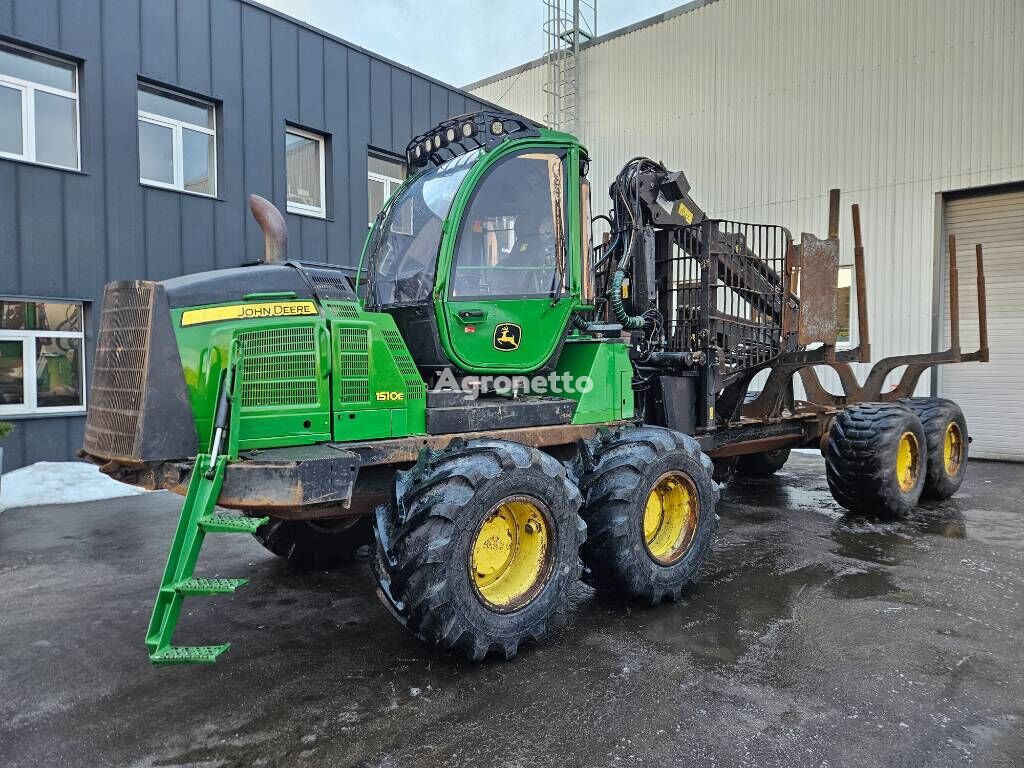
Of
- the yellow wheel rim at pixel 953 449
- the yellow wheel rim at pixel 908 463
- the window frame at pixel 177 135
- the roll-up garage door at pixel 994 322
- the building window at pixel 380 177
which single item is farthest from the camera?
the building window at pixel 380 177

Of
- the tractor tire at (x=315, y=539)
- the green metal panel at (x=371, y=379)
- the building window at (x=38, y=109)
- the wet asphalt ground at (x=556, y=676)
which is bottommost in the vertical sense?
the wet asphalt ground at (x=556, y=676)

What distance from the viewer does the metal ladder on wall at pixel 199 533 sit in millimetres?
3266

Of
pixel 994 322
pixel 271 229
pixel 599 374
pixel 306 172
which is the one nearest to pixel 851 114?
pixel 994 322

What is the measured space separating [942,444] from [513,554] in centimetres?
607

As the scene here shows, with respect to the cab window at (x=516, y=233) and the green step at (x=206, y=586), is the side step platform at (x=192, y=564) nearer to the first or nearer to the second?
the green step at (x=206, y=586)

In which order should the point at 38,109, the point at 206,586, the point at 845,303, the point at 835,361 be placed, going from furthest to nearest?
the point at 845,303, the point at 38,109, the point at 835,361, the point at 206,586

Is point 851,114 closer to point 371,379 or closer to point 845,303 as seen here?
point 845,303

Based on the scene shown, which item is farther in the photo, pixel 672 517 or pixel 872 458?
pixel 872 458

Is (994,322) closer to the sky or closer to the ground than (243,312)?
closer to the sky

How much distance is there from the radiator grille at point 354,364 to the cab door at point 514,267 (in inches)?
22.9

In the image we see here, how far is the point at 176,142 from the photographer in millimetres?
10141

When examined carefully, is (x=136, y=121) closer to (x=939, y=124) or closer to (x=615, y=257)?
(x=615, y=257)

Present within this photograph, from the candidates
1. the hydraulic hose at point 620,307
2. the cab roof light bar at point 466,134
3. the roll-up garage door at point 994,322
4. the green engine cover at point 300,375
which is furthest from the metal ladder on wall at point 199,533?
the roll-up garage door at point 994,322

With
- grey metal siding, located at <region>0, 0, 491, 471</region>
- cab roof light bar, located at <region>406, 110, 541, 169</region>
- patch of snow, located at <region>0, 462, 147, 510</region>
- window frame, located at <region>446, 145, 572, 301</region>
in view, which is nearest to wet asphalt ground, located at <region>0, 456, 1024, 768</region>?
window frame, located at <region>446, 145, 572, 301</region>
